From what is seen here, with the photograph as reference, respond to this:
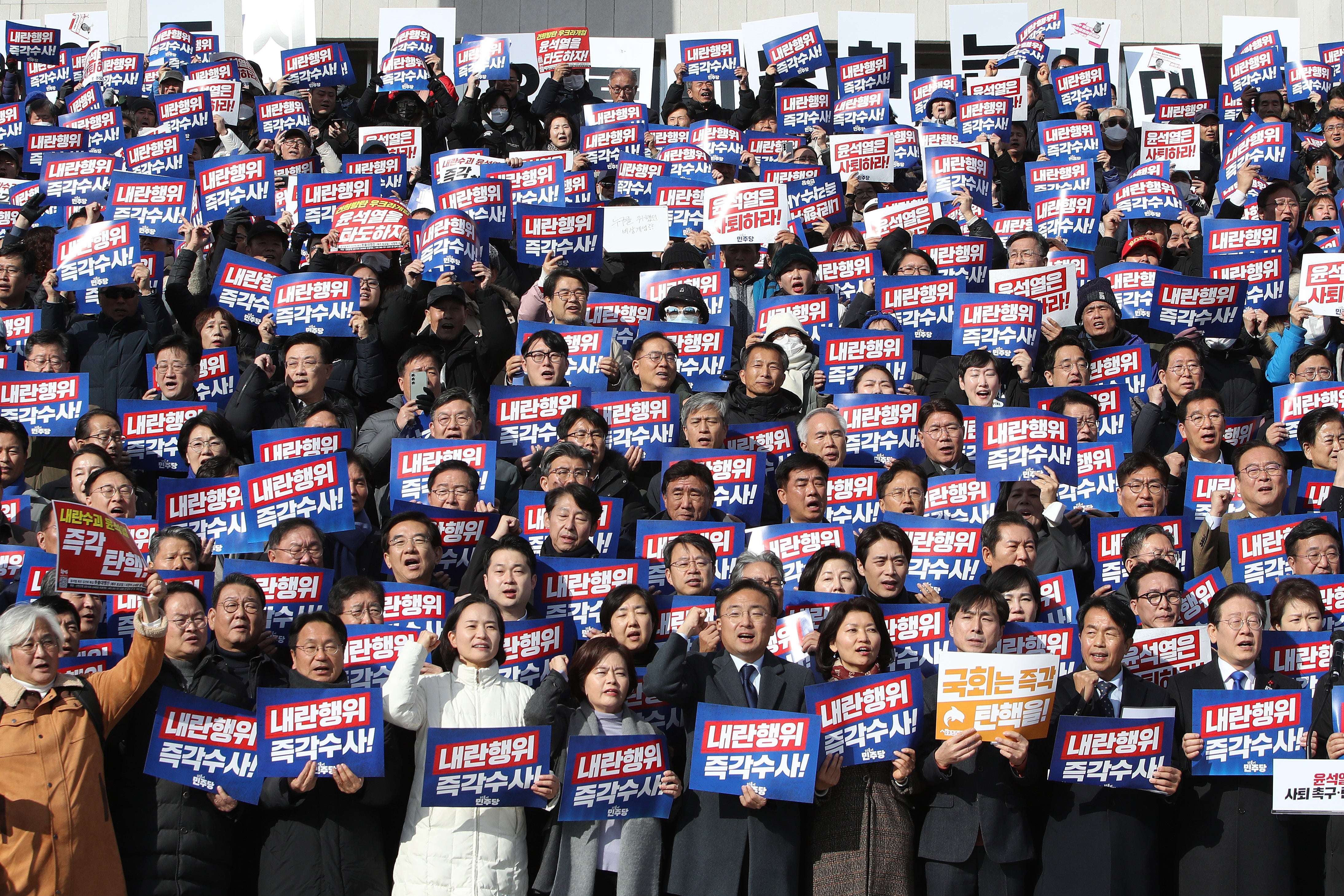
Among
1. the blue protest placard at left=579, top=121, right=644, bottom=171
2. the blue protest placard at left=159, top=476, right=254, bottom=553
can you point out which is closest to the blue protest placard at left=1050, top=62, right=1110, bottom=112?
the blue protest placard at left=579, top=121, right=644, bottom=171

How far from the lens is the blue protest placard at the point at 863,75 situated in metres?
16.7

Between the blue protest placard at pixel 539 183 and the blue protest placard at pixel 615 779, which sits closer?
the blue protest placard at pixel 615 779

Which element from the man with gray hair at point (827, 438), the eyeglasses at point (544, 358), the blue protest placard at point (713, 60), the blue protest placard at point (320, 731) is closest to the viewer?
the blue protest placard at point (320, 731)

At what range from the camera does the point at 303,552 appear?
293 inches

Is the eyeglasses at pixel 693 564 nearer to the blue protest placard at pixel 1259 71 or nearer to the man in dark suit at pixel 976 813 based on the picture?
the man in dark suit at pixel 976 813

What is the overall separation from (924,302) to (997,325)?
65cm

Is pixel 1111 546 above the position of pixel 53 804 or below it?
above

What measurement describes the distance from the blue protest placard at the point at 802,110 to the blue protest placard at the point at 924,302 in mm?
5646

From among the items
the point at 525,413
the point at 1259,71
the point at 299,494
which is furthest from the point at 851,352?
the point at 1259,71

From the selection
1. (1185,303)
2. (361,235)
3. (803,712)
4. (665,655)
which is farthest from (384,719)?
(1185,303)

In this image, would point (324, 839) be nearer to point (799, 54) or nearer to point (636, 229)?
point (636, 229)

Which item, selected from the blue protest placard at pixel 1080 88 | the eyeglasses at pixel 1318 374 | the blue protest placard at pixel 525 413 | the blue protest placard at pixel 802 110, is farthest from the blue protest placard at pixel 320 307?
the blue protest placard at pixel 1080 88

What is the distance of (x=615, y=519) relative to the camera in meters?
8.16

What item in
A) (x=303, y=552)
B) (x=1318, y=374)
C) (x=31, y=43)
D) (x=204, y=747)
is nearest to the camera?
(x=204, y=747)
